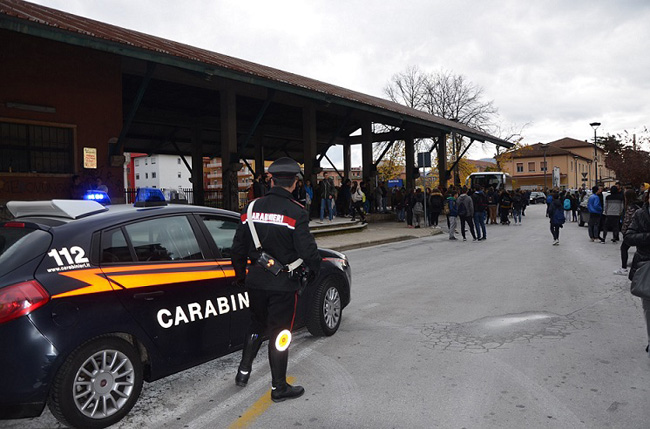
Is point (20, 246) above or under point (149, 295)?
above

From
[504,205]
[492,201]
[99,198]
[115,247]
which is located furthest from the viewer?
[492,201]

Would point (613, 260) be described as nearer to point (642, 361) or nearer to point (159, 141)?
point (642, 361)

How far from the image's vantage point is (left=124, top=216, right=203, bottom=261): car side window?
354cm

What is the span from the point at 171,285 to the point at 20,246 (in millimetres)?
988

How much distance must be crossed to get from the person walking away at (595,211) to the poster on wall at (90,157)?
47.7 feet

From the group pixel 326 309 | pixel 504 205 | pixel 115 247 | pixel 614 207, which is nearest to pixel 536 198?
pixel 504 205

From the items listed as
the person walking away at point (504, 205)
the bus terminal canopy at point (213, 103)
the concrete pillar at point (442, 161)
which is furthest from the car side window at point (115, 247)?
the concrete pillar at point (442, 161)

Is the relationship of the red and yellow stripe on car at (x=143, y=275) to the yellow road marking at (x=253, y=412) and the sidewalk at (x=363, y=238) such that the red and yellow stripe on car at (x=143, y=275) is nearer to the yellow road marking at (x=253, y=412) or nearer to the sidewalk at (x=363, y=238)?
the yellow road marking at (x=253, y=412)

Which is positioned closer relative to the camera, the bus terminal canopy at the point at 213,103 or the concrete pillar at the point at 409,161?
the bus terminal canopy at the point at 213,103

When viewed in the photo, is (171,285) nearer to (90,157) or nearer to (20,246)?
(20,246)

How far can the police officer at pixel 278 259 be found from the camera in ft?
11.6

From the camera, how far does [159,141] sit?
90.9ft

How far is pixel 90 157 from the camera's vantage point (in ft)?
43.6

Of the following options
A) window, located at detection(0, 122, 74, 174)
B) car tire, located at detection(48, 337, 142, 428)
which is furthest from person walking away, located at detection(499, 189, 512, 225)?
car tire, located at detection(48, 337, 142, 428)
